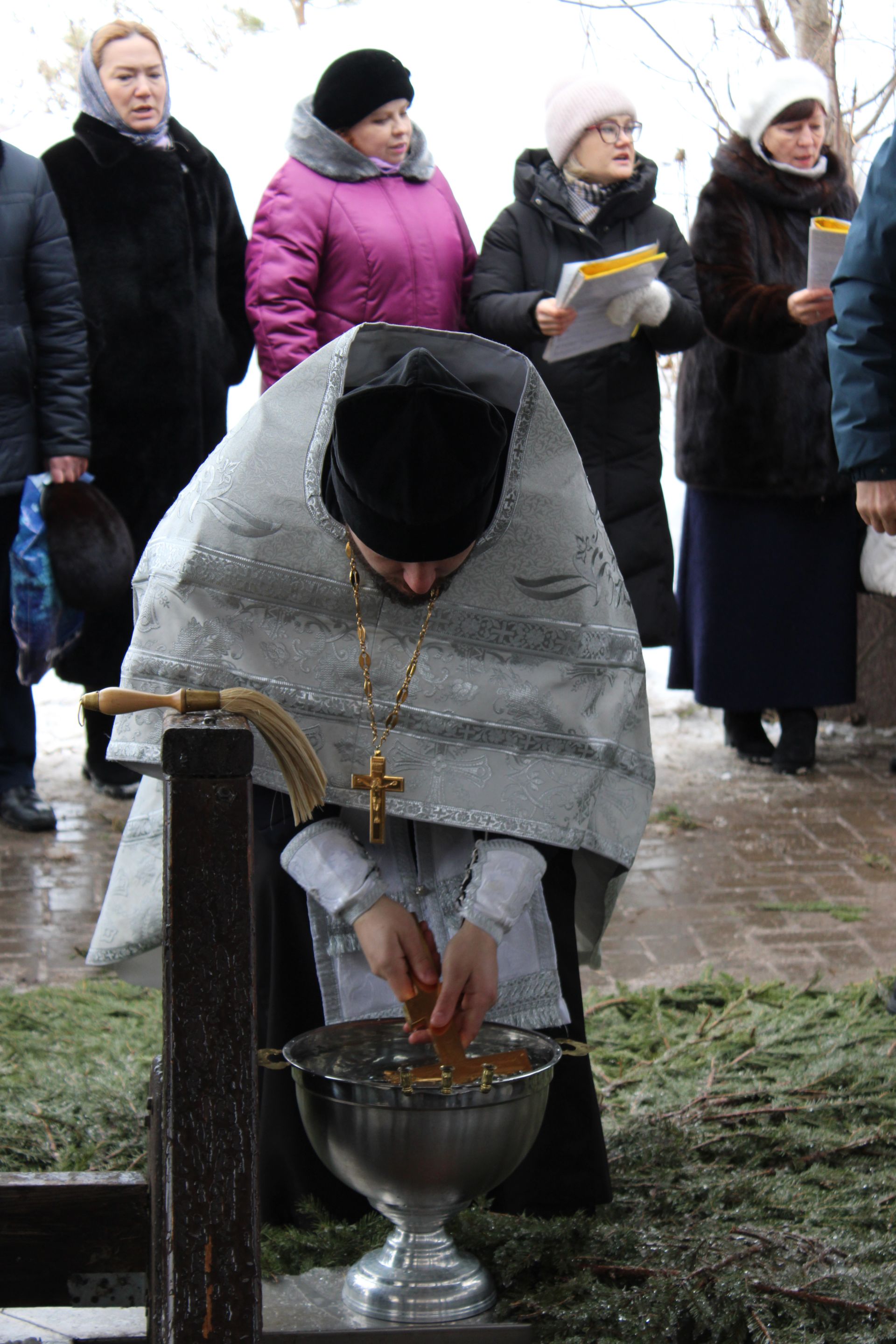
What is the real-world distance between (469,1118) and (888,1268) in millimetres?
785

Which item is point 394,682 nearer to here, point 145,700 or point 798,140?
point 145,700

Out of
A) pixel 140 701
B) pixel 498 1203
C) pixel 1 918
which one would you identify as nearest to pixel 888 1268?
pixel 498 1203

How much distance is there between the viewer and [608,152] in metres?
5.17

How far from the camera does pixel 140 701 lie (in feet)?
6.70

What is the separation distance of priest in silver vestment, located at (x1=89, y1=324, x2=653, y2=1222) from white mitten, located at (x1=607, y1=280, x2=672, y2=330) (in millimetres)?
2503

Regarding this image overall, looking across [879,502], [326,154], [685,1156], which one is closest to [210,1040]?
[685,1156]

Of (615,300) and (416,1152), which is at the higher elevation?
(615,300)

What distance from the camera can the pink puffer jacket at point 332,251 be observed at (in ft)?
16.0

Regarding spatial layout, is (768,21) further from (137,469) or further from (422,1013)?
(422,1013)

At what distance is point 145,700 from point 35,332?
3373 mm

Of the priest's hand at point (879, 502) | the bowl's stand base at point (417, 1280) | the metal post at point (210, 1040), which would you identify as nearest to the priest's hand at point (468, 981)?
the bowl's stand base at point (417, 1280)

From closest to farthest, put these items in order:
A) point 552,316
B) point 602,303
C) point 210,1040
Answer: point 210,1040 < point 552,316 < point 602,303

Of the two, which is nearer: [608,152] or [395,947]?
[395,947]

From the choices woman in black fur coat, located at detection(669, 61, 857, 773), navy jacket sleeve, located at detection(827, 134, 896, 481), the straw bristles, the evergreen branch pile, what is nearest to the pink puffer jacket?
woman in black fur coat, located at detection(669, 61, 857, 773)
